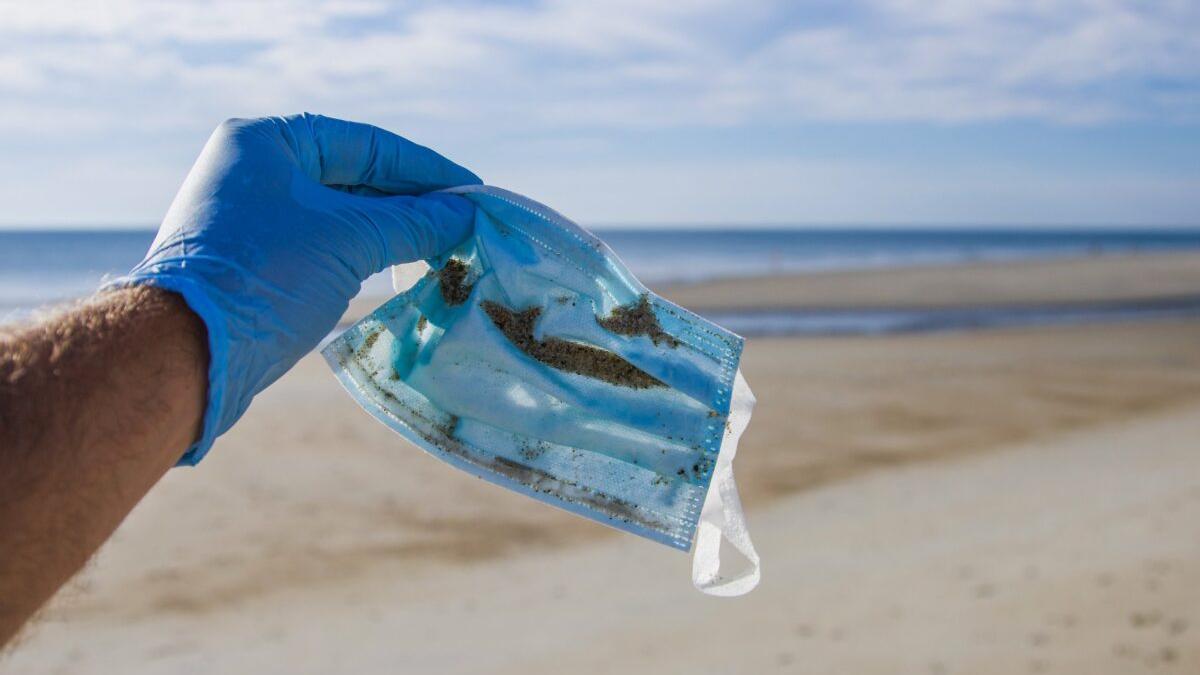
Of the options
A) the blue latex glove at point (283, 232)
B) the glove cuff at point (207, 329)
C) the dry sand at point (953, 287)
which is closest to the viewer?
the glove cuff at point (207, 329)

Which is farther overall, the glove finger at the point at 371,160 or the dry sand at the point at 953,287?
the dry sand at the point at 953,287

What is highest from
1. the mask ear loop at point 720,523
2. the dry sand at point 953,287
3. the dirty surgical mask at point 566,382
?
the dirty surgical mask at point 566,382

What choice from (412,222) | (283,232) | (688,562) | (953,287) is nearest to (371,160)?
(412,222)

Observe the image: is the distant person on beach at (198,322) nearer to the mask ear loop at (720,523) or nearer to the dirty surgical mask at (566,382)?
the dirty surgical mask at (566,382)

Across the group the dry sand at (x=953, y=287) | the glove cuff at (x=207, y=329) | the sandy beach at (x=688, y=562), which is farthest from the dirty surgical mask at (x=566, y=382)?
the dry sand at (x=953, y=287)

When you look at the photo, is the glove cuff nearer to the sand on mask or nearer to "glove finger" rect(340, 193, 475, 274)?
"glove finger" rect(340, 193, 475, 274)

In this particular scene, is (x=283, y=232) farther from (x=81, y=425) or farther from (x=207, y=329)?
(x=81, y=425)

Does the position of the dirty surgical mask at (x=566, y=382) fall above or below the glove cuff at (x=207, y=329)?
below
